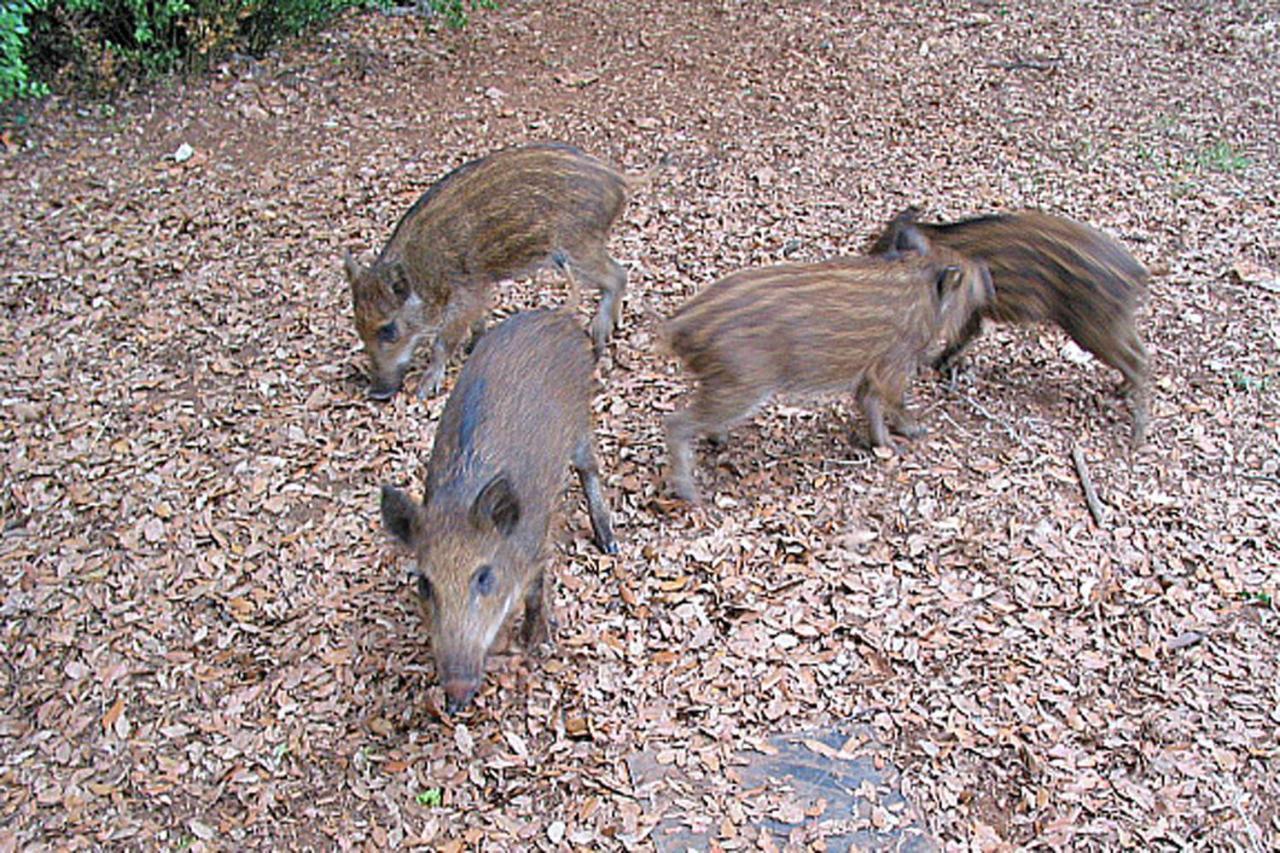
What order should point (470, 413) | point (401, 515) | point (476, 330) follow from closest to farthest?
point (401, 515)
point (470, 413)
point (476, 330)

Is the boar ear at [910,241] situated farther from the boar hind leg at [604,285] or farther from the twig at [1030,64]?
the twig at [1030,64]

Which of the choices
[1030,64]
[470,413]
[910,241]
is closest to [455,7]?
[1030,64]

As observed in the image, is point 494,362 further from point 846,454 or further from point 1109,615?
point 1109,615

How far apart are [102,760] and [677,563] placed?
7.01 feet

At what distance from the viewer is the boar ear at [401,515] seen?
368cm

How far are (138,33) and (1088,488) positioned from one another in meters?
6.65

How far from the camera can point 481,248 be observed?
5.60m

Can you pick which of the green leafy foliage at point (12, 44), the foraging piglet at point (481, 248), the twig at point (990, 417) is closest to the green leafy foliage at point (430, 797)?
the foraging piglet at point (481, 248)

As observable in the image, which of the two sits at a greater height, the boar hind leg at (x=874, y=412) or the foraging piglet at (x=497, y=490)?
the foraging piglet at (x=497, y=490)

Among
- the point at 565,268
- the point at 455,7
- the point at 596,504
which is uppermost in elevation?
the point at 455,7

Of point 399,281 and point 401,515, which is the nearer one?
point 401,515

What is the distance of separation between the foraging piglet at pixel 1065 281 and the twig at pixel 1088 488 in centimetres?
29

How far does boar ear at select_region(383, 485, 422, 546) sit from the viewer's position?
368cm

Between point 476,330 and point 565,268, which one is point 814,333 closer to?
point 565,268
